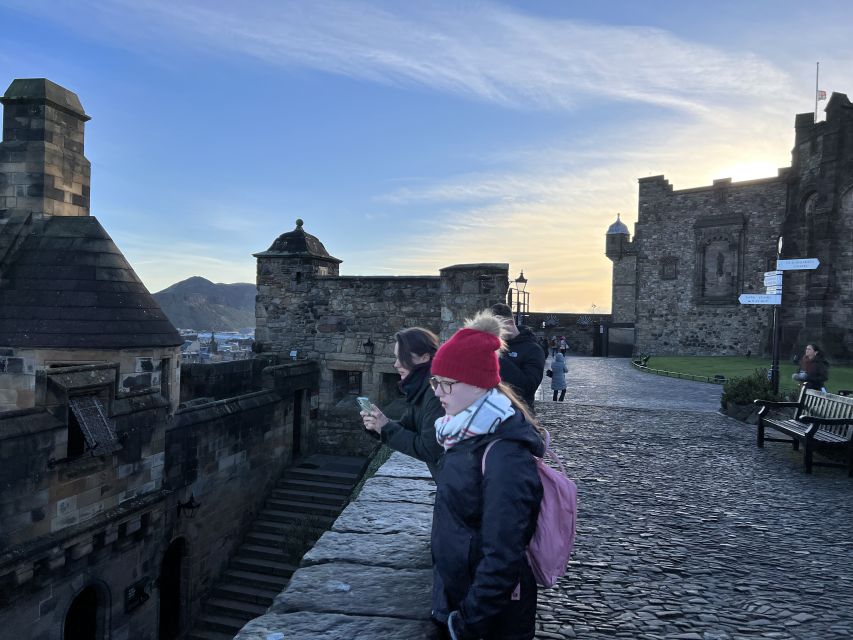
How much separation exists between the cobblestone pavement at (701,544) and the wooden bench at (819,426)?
0.24 meters

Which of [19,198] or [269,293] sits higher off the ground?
[19,198]

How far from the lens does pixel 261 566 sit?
11492 millimetres

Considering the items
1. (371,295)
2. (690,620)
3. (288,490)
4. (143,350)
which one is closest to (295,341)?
(371,295)

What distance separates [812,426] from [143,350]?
916cm

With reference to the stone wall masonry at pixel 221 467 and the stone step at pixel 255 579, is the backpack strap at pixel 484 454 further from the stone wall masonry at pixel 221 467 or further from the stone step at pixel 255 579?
the stone step at pixel 255 579

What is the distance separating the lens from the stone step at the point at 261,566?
37.4 ft

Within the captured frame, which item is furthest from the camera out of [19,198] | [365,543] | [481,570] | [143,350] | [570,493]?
[19,198]

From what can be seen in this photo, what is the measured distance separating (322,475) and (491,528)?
12.6 m

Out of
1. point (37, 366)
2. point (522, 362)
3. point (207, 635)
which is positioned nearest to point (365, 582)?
point (522, 362)

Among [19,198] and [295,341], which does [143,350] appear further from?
[295,341]

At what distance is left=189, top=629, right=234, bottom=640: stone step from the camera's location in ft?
33.8

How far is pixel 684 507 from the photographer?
207 inches

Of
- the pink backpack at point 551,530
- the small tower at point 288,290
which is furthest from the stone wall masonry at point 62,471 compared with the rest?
the small tower at point 288,290

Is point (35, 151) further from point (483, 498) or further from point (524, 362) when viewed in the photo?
point (483, 498)
